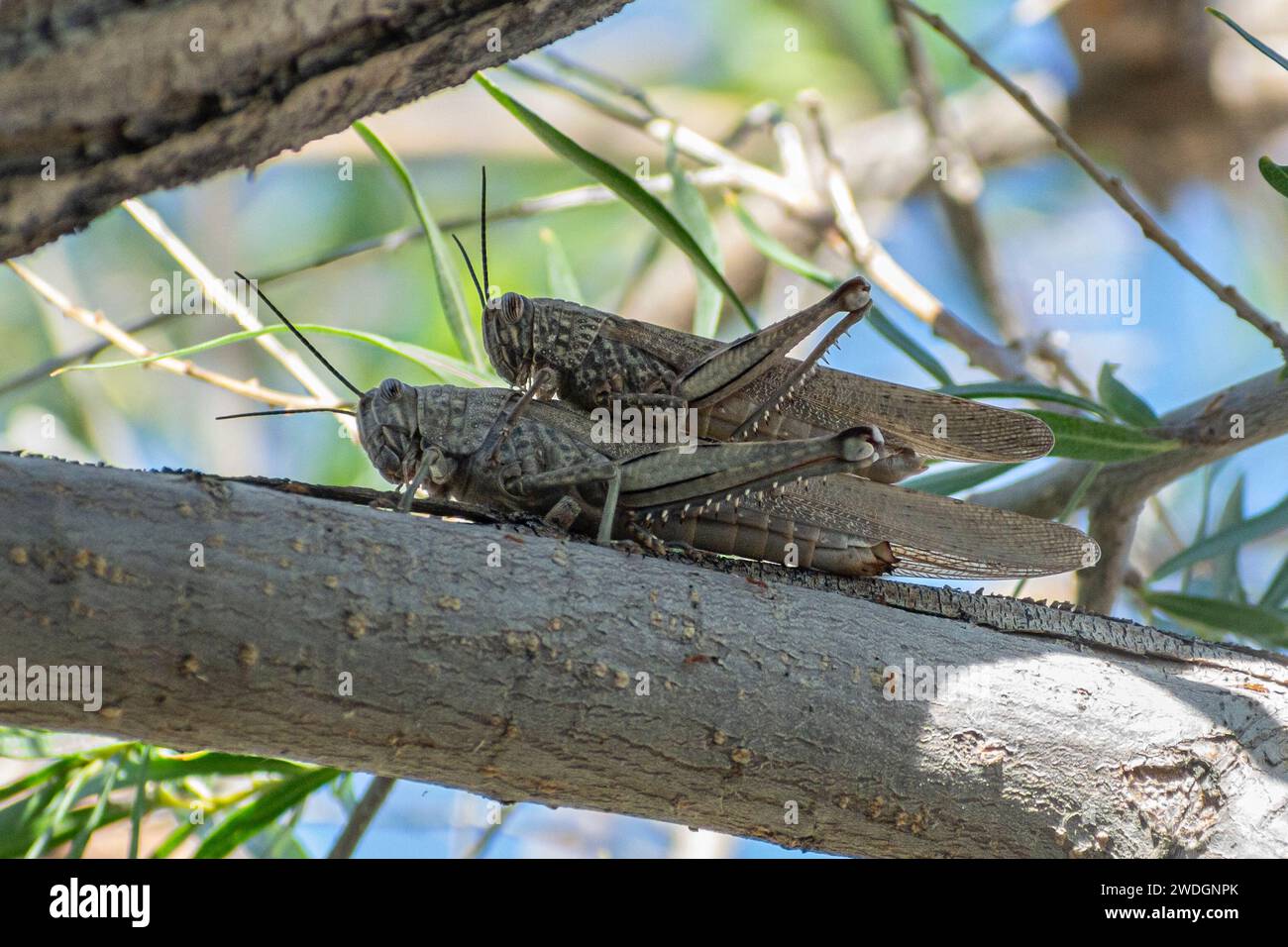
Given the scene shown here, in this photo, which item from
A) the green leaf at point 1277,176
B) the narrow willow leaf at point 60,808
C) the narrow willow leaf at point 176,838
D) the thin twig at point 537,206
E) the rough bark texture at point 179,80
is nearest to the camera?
the rough bark texture at point 179,80

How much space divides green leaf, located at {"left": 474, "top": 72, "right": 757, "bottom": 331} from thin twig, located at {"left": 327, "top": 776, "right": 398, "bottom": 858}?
Result: 1.43m

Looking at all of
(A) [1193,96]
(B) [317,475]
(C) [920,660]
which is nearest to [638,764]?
(C) [920,660]

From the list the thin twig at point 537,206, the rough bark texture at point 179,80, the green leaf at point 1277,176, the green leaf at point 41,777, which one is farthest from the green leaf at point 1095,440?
the green leaf at point 41,777

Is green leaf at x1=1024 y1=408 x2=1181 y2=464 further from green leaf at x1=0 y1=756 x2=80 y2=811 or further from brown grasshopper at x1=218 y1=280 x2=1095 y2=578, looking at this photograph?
green leaf at x1=0 y1=756 x2=80 y2=811

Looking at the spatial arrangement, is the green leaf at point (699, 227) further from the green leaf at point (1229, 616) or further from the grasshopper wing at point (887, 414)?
the green leaf at point (1229, 616)

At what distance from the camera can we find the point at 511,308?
7.67 ft

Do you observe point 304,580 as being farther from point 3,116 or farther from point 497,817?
point 497,817

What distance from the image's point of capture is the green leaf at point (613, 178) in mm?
2541

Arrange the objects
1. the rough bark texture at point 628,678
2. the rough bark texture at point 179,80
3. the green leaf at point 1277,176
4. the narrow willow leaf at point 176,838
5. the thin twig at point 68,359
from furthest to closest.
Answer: the thin twig at point 68,359, the narrow willow leaf at point 176,838, the green leaf at point 1277,176, the rough bark texture at point 628,678, the rough bark texture at point 179,80

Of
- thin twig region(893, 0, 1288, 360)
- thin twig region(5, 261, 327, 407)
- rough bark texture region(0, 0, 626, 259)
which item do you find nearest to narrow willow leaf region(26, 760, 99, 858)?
thin twig region(5, 261, 327, 407)

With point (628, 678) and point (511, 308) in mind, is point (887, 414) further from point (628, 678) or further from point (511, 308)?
point (628, 678)

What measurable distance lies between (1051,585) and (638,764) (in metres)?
3.83

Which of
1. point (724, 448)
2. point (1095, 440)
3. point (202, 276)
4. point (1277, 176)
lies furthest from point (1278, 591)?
point (202, 276)

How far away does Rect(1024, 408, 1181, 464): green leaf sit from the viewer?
8.57 ft
